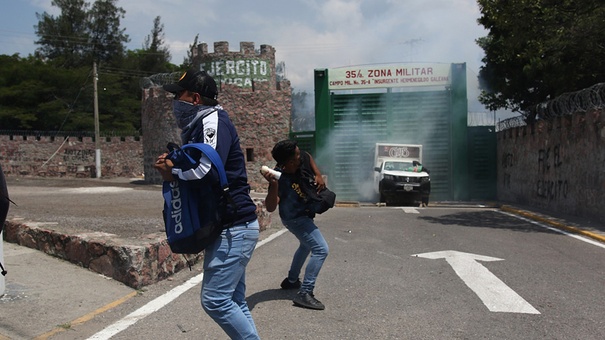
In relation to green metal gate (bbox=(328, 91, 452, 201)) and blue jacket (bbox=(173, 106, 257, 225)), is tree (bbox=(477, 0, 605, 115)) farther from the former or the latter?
blue jacket (bbox=(173, 106, 257, 225))

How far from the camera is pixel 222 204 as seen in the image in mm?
3512

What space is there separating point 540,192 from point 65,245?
1617cm

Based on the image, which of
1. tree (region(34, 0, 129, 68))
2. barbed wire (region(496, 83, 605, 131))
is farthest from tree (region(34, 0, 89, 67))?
barbed wire (region(496, 83, 605, 131))

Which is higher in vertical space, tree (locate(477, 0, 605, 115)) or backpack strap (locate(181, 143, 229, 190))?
tree (locate(477, 0, 605, 115))

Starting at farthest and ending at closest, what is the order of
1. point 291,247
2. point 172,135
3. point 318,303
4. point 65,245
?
point 172,135, point 291,247, point 65,245, point 318,303

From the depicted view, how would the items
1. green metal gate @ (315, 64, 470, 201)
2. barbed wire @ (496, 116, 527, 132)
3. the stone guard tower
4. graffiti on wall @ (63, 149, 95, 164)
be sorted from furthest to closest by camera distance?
graffiti on wall @ (63, 149, 95, 164) → the stone guard tower → green metal gate @ (315, 64, 470, 201) → barbed wire @ (496, 116, 527, 132)

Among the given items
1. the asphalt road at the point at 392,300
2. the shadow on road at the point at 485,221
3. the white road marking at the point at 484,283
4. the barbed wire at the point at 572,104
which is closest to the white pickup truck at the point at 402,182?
the barbed wire at the point at 572,104

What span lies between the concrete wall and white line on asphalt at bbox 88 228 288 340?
10.7 m

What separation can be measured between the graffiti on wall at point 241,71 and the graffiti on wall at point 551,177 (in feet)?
52.5

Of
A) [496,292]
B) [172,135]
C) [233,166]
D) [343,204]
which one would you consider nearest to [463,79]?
[343,204]

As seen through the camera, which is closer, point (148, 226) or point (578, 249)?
point (578, 249)

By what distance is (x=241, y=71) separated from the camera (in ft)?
101

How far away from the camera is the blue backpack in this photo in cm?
340

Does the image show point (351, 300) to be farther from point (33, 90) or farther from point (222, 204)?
point (33, 90)
